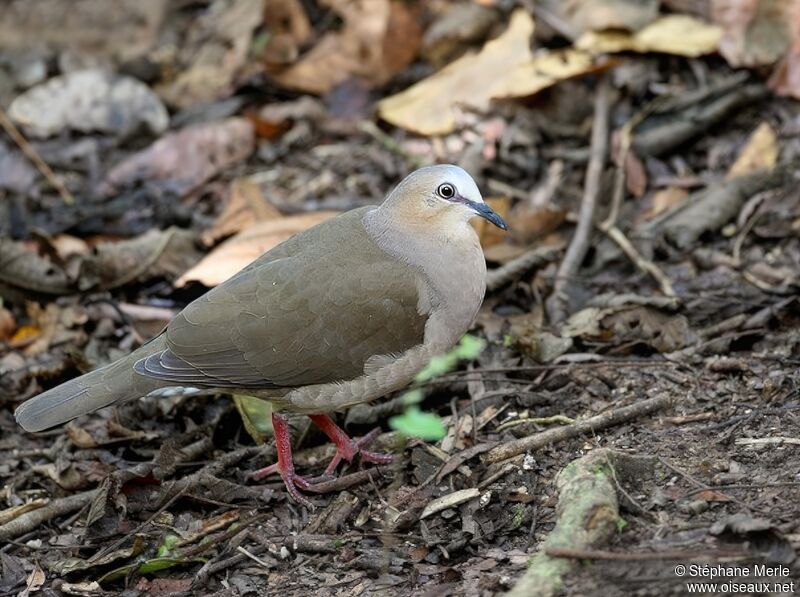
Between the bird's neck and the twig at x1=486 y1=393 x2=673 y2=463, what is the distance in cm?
52

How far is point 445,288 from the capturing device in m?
4.39

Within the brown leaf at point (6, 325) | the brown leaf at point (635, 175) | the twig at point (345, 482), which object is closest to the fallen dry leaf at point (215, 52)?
the brown leaf at point (6, 325)

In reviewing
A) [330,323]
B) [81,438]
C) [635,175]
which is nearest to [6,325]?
[81,438]

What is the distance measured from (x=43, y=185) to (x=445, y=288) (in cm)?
389

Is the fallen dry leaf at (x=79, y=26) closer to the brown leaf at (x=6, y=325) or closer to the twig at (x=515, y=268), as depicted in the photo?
the brown leaf at (x=6, y=325)

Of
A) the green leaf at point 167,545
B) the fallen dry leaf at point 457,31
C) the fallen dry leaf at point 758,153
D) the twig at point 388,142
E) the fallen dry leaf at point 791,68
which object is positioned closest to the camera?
the green leaf at point 167,545

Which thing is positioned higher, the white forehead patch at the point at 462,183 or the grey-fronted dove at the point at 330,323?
the white forehead patch at the point at 462,183

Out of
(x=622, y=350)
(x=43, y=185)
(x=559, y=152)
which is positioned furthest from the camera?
(x=43, y=185)

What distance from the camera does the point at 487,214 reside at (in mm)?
4414

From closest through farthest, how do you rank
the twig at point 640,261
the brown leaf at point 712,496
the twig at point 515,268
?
the brown leaf at point 712,496 < the twig at point 640,261 < the twig at point 515,268

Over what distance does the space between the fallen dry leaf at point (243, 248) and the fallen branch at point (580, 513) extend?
2380 mm

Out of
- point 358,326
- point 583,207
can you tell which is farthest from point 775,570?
point 583,207

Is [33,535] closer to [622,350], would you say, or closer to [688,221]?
[622,350]

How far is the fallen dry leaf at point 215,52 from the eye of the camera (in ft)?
25.6
